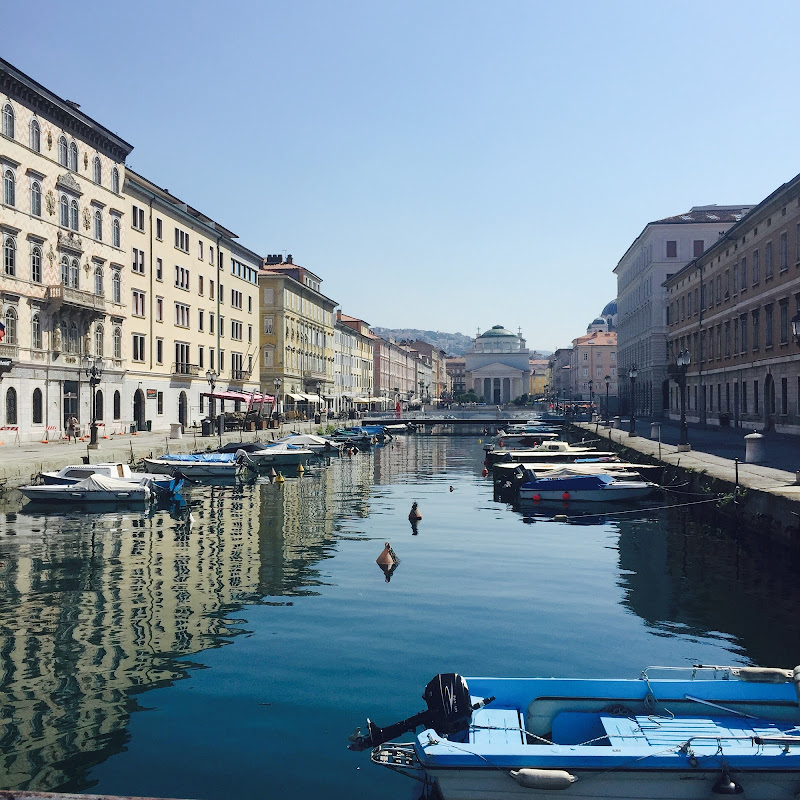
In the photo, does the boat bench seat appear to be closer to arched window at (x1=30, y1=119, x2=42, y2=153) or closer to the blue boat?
the blue boat

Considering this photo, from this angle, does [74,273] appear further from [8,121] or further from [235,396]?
[235,396]

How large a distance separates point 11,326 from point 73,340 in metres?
6.80

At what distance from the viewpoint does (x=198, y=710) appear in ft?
35.6

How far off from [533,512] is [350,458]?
31305 mm

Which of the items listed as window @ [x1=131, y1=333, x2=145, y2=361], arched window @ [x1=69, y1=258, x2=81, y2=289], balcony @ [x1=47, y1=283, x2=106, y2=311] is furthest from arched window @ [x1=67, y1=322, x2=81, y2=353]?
window @ [x1=131, y1=333, x2=145, y2=361]

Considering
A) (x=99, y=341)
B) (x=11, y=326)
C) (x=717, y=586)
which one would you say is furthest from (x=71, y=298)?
(x=717, y=586)

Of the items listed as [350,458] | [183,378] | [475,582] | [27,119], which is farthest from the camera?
[183,378]

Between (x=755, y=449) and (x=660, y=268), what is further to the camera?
(x=660, y=268)

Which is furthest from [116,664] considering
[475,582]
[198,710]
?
[475,582]

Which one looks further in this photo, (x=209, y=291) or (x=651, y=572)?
(x=209, y=291)

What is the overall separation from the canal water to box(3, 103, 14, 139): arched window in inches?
1052

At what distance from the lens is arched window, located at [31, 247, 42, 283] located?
4843cm

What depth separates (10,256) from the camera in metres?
46.2

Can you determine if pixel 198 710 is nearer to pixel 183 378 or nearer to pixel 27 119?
pixel 27 119
